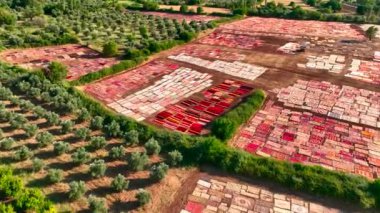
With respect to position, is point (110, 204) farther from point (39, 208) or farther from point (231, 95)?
point (231, 95)

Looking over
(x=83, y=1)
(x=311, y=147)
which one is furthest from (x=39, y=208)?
(x=83, y=1)

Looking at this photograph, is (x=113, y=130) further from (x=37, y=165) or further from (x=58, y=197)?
(x=58, y=197)

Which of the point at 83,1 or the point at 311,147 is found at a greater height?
the point at 83,1

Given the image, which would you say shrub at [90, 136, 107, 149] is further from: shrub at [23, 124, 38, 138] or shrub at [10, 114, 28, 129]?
shrub at [10, 114, 28, 129]

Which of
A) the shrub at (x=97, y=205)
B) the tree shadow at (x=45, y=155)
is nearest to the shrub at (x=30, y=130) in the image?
the tree shadow at (x=45, y=155)

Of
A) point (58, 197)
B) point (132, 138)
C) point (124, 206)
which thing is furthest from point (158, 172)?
point (58, 197)

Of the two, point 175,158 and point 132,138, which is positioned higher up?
point 132,138

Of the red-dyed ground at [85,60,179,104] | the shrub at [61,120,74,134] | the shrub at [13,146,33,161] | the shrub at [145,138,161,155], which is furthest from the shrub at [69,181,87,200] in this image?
the red-dyed ground at [85,60,179,104]
